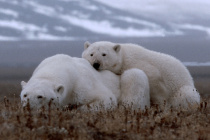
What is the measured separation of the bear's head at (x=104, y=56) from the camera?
35.4 feet

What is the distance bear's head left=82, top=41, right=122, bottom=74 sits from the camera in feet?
35.4

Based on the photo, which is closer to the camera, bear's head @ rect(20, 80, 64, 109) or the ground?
the ground

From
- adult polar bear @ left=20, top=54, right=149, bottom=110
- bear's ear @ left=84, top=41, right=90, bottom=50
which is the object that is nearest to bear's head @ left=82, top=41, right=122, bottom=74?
bear's ear @ left=84, top=41, right=90, bottom=50

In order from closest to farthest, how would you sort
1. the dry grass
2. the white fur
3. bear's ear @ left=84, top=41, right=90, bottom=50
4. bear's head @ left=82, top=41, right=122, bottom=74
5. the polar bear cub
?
1. the dry grass
2. the polar bear cub
3. the white fur
4. bear's head @ left=82, top=41, right=122, bottom=74
5. bear's ear @ left=84, top=41, right=90, bottom=50

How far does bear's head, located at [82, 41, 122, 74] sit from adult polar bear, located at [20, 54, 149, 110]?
0.29 m

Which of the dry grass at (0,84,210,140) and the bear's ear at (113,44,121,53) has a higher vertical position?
the bear's ear at (113,44,121,53)

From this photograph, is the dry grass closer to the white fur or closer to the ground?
the ground

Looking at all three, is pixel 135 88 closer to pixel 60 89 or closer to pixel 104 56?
pixel 104 56

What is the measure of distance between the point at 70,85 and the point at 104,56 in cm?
207

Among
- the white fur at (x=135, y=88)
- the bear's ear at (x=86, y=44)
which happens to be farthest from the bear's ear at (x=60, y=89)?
the bear's ear at (x=86, y=44)

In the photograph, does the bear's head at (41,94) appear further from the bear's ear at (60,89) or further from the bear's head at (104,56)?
the bear's head at (104,56)

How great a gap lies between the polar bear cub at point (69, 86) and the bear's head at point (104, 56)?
31cm

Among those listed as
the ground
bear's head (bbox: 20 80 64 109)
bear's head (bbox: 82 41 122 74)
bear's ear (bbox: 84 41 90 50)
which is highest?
bear's ear (bbox: 84 41 90 50)

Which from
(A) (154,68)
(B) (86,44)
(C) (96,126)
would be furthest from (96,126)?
(B) (86,44)
